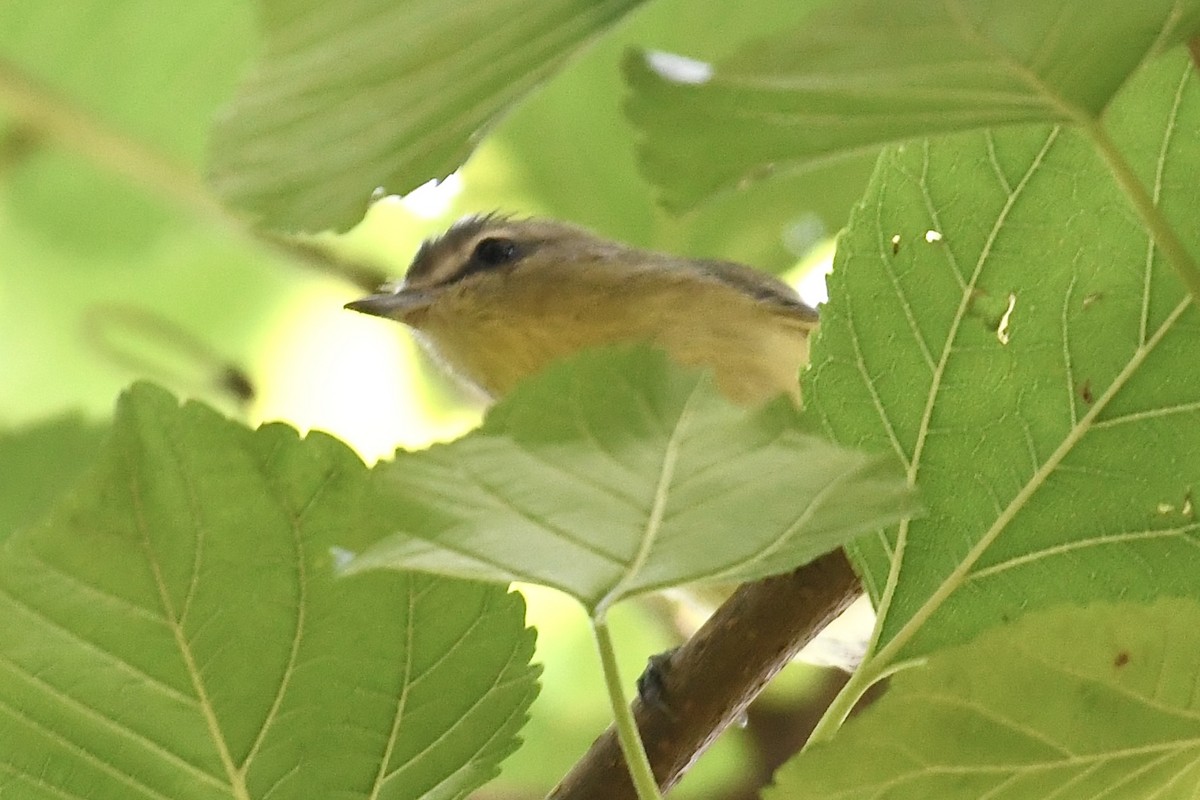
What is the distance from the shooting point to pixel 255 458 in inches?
27.2

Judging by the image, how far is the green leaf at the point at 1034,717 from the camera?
2.00 feet

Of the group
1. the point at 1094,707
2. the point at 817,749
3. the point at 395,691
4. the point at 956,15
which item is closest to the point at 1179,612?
the point at 1094,707

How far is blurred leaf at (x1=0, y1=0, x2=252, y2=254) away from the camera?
6.23 ft

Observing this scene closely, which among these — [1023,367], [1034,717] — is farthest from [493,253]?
[1034,717]

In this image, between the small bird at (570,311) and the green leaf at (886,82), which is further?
the small bird at (570,311)

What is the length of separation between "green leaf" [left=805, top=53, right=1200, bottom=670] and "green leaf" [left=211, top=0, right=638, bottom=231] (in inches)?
8.5

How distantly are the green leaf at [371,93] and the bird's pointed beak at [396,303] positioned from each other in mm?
698

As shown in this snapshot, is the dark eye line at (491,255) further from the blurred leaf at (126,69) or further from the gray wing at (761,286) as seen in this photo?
the blurred leaf at (126,69)

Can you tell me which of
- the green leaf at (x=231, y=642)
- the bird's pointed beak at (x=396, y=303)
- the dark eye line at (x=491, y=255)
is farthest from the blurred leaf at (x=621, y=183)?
the green leaf at (x=231, y=642)

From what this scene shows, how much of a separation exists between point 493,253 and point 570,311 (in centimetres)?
14

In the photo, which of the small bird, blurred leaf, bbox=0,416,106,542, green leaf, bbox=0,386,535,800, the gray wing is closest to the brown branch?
green leaf, bbox=0,386,535,800

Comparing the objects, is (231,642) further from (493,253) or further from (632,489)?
(493,253)

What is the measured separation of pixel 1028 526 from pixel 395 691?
33 cm

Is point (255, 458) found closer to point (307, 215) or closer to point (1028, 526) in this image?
point (307, 215)
